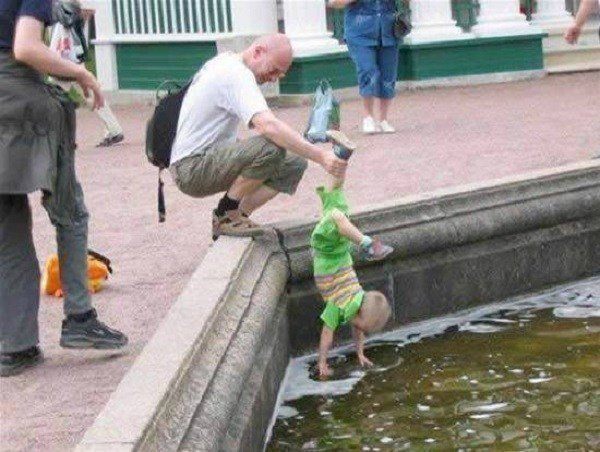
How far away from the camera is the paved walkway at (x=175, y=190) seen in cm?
647

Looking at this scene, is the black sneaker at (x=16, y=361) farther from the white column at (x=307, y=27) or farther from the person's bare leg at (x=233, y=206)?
the white column at (x=307, y=27)

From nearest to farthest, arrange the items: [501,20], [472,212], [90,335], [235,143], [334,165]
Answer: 1. [90,335]
2. [334,165]
3. [235,143]
4. [472,212]
5. [501,20]

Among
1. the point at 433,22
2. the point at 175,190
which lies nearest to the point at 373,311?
the point at 175,190

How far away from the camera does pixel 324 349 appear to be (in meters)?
7.59

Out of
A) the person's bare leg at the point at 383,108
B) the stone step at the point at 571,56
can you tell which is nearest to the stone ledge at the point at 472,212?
the person's bare leg at the point at 383,108

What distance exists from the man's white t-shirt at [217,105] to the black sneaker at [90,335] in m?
1.11

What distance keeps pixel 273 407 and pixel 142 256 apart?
2567 mm

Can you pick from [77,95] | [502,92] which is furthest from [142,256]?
[502,92]

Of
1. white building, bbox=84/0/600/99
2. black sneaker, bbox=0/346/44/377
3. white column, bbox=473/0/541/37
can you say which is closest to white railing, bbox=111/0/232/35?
white building, bbox=84/0/600/99

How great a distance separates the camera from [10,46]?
674 cm

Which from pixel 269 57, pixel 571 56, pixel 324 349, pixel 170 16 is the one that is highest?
pixel 269 57

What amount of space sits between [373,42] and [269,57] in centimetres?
675

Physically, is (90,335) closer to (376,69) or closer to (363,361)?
(363,361)

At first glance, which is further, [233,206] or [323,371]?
[233,206]
